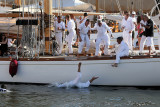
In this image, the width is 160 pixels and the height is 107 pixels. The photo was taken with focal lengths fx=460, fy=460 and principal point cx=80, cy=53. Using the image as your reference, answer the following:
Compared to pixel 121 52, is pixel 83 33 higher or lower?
higher

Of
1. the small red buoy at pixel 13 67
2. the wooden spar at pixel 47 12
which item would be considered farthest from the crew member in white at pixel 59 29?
the small red buoy at pixel 13 67

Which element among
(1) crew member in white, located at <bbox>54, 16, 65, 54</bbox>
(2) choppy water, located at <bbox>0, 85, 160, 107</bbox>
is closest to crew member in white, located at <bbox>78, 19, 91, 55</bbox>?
(1) crew member in white, located at <bbox>54, 16, 65, 54</bbox>

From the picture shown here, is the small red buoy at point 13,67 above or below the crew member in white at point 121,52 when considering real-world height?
below

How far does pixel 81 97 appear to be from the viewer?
15.2m

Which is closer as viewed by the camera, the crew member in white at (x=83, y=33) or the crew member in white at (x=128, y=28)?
the crew member in white at (x=83, y=33)

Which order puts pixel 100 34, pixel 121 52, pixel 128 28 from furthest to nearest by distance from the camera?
pixel 128 28
pixel 100 34
pixel 121 52

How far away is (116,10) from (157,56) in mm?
13361

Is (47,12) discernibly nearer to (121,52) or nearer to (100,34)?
(100,34)

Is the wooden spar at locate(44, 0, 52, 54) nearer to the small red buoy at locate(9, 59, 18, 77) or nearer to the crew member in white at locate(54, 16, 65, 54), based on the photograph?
the crew member in white at locate(54, 16, 65, 54)

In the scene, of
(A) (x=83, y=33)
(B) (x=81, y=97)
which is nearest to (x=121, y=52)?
(B) (x=81, y=97)

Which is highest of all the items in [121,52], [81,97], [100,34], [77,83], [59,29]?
[59,29]

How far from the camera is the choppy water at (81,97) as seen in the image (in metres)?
14.2

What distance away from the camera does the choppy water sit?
14.2 meters

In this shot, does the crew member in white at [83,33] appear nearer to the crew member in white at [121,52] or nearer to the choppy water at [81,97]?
the choppy water at [81,97]
